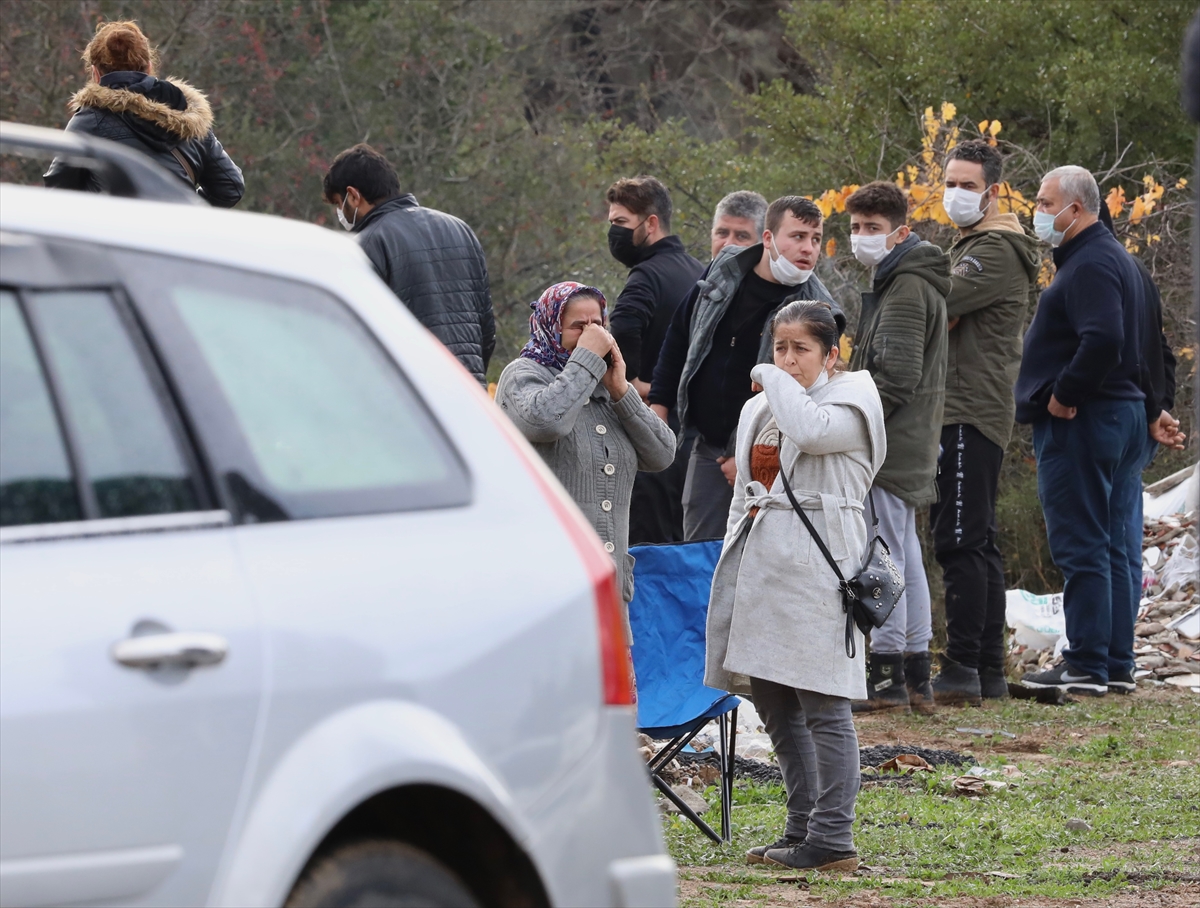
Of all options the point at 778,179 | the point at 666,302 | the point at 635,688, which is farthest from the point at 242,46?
the point at 635,688

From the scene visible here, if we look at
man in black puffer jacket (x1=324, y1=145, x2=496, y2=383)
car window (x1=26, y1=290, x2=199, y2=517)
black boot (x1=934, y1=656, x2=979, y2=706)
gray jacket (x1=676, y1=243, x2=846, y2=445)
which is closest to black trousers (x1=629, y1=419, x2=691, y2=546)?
gray jacket (x1=676, y1=243, x2=846, y2=445)

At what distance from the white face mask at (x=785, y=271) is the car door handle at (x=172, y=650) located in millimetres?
5047

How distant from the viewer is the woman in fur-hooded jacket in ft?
19.2

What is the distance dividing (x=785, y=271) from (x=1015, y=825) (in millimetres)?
2453

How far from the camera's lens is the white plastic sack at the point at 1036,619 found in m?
10.6

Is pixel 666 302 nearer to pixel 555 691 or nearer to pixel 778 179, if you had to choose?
pixel 555 691

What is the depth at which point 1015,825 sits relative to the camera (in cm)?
600

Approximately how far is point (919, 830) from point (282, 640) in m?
3.86

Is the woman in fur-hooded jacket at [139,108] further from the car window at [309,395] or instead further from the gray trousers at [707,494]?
the car window at [309,395]

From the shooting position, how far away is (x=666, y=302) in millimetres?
8188

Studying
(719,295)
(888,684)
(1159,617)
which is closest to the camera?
(719,295)

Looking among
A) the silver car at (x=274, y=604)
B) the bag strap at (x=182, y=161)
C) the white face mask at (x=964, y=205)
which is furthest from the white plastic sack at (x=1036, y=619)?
the silver car at (x=274, y=604)

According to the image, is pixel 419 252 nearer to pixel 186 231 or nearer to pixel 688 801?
pixel 688 801

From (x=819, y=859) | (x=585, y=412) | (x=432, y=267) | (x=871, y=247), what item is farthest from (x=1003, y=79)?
(x=819, y=859)
